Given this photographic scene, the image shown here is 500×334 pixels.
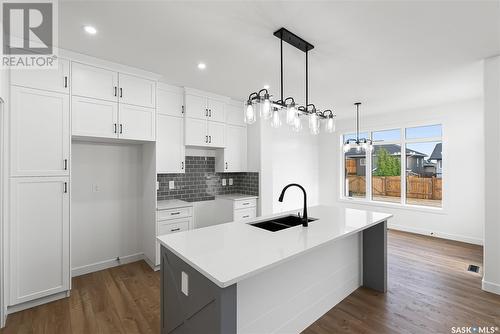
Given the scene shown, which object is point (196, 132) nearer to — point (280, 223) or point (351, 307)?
point (280, 223)

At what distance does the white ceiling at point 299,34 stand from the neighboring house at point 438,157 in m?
1.57

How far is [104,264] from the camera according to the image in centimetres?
338

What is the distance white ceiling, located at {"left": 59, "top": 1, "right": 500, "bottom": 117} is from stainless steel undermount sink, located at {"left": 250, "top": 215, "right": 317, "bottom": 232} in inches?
70.6

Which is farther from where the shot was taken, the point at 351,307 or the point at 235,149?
the point at 235,149

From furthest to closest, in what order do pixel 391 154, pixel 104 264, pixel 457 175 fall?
pixel 391 154 < pixel 457 175 < pixel 104 264

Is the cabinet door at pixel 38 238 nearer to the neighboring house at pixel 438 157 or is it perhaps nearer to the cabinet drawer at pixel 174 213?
the cabinet drawer at pixel 174 213

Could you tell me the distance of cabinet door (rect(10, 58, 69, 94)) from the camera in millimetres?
2350

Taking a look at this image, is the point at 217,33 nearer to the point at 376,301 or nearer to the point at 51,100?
the point at 51,100

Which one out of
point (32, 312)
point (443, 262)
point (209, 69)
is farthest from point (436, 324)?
point (32, 312)

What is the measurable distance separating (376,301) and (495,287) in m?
1.38

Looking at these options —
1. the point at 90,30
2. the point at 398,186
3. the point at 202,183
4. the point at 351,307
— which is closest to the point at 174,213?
the point at 202,183

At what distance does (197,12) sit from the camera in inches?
76.8

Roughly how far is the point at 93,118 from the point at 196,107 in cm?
147

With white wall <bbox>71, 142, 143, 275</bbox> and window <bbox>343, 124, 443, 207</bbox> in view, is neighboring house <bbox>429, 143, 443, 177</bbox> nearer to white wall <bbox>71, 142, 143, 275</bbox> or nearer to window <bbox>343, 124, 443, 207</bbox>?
window <bbox>343, 124, 443, 207</bbox>
